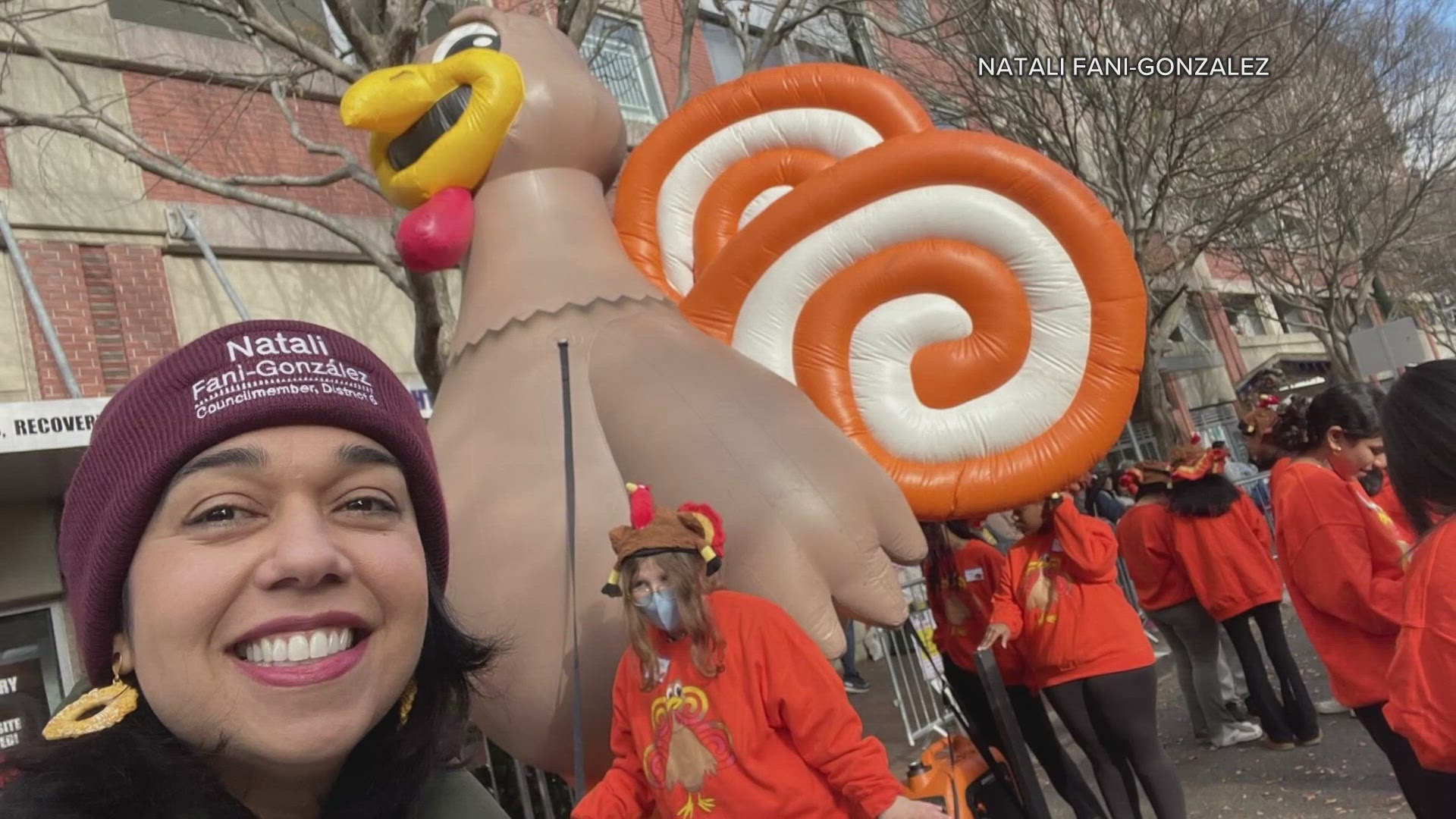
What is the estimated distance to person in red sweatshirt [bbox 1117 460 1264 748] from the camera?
4875mm

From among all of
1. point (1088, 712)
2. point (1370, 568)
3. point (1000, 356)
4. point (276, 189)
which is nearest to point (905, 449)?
point (1000, 356)

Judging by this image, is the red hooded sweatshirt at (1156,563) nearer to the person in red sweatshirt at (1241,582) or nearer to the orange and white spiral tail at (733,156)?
the person in red sweatshirt at (1241,582)

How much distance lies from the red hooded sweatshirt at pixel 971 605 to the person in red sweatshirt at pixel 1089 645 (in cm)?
27

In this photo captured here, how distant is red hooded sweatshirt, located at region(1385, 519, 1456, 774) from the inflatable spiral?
80 centimetres

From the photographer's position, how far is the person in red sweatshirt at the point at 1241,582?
4625 millimetres

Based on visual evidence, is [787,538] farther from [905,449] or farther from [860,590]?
[905,449]

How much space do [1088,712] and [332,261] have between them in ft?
23.2

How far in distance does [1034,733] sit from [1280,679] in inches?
64.2

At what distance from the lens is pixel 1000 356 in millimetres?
2629

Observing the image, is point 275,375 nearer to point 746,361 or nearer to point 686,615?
point 686,615

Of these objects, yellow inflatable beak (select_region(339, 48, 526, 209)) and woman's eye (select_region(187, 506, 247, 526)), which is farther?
yellow inflatable beak (select_region(339, 48, 526, 209))

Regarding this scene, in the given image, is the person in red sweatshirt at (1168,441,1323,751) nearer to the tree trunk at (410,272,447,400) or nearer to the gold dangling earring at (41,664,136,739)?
the tree trunk at (410,272,447,400)

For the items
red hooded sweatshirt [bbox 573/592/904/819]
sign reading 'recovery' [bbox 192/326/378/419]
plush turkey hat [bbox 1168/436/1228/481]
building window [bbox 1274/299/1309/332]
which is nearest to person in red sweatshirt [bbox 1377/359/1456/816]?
red hooded sweatshirt [bbox 573/592/904/819]

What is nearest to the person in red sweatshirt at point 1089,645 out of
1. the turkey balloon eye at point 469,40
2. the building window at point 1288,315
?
the turkey balloon eye at point 469,40
